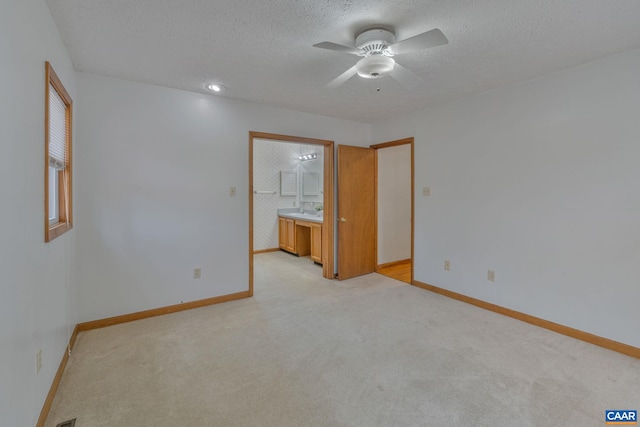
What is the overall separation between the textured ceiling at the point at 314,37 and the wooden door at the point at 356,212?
1435 millimetres

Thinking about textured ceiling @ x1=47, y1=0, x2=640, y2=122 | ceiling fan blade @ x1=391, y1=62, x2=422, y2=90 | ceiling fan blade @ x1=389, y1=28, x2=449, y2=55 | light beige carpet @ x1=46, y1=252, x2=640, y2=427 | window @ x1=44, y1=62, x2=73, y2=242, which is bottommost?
light beige carpet @ x1=46, y1=252, x2=640, y2=427

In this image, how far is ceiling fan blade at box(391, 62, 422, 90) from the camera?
103 inches

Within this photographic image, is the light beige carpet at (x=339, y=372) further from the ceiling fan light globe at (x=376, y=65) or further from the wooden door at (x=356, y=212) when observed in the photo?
the ceiling fan light globe at (x=376, y=65)

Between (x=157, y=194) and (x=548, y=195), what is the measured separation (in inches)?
155

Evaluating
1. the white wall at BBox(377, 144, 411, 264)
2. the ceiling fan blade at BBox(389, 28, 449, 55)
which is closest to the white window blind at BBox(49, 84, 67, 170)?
the ceiling fan blade at BBox(389, 28, 449, 55)

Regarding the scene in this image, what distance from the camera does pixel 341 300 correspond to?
3.49 m

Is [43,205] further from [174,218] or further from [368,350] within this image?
[368,350]

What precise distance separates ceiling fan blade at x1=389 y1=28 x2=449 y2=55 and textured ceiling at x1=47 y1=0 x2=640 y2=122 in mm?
193

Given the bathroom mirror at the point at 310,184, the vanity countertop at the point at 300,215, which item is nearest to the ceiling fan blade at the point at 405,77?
the vanity countertop at the point at 300,215

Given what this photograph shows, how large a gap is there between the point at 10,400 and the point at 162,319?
183 cm

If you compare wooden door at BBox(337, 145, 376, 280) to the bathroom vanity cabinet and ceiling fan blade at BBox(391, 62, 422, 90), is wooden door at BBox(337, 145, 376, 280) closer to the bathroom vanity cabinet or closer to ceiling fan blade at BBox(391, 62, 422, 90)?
the bathroom vanity cabinet

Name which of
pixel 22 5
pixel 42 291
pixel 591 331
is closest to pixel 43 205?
pixel 42 291

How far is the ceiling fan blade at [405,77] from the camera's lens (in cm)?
261

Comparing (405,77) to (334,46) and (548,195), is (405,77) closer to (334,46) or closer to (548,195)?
(334,46)
